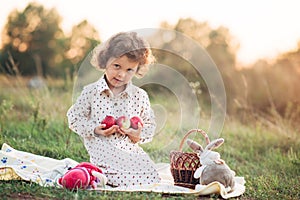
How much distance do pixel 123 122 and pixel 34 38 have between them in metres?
16.4

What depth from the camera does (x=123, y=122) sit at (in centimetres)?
395

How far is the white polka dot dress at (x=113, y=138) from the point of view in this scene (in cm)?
384

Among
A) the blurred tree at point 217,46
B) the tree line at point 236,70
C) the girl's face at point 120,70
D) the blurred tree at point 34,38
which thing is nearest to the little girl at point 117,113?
the girl's face at point 120,70

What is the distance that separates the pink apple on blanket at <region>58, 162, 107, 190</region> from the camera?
341cm

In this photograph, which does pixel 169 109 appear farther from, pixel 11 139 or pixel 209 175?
pixel 209 175

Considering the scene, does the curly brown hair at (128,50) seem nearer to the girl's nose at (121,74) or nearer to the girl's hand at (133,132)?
the girl's nose at (121,74)

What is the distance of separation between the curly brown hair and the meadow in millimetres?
1125

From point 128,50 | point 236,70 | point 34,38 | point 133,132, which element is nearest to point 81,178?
point 133,132

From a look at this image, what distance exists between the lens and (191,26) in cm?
1055

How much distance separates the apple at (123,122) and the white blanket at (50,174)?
515 millimetres

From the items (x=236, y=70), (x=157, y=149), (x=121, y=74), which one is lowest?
(x=157, y=149)

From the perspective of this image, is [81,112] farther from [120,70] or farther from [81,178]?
[81,178]

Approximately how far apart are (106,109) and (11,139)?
174cm

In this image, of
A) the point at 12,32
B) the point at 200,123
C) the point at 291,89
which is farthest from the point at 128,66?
the point at 12,32
